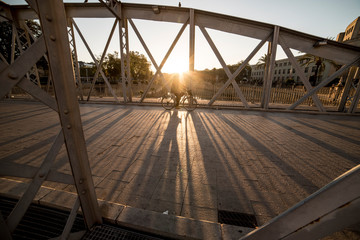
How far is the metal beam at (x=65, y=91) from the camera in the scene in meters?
1.09

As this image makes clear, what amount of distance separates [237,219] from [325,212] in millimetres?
1272

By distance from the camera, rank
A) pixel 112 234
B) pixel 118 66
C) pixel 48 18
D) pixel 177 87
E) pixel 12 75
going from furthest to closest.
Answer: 1. pixel 118 66
2. pixel 177 87
3. pixel 112 234
4. pixel 48 18
5. pixel 12 75

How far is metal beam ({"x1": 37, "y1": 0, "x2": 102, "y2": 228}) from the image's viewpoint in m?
1.09

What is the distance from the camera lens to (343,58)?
307 inches

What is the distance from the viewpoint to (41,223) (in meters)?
1.76

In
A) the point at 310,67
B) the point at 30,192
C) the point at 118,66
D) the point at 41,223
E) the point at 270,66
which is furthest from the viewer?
the point at 310,67

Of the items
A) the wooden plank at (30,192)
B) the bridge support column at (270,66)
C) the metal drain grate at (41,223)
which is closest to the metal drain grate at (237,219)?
the metal drain grate at (41,223)

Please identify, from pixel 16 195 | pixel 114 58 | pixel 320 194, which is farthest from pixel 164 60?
pixel 114 58

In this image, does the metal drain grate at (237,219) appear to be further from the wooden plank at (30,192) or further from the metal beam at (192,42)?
the metal beam at (192,42)

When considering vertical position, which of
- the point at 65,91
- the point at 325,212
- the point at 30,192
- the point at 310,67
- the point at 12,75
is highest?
the point at 310,67

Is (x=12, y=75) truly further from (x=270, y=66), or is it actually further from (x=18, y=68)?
(x=270, y=66)

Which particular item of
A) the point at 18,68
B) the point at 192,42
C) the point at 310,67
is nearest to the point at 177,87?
the point at 192,42

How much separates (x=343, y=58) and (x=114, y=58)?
4700cm

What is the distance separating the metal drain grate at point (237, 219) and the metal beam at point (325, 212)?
93cm
